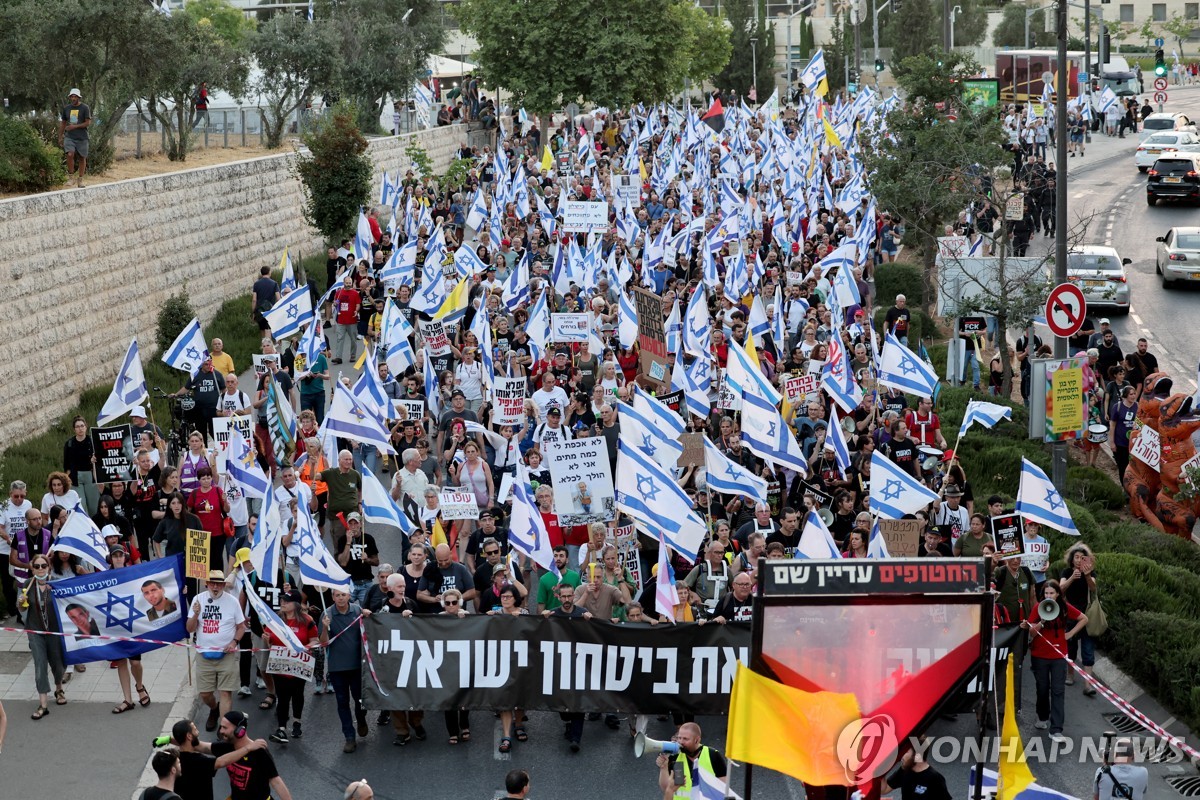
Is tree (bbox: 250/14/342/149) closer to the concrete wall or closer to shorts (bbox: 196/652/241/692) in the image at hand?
the concrete wall

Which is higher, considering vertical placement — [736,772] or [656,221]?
[656,221]

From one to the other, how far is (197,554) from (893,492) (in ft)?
20.3

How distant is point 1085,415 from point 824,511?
6.72 meters

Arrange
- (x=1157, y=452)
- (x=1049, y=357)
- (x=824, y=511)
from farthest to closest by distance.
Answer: (x=1049, y=357)
(x=1157, y=452)
(x=824, y=511)

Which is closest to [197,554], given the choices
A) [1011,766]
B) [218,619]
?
[218,619]

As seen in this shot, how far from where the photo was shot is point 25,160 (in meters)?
23.4

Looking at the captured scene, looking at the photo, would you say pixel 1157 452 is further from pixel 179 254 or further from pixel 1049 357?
pixel 179 254

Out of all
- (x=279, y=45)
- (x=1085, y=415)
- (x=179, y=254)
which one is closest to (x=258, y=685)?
(x=1085, y=415)

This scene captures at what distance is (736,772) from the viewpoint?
12.5 m

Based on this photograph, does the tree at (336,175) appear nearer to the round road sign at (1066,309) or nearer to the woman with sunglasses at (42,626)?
the round road sign at (1066,309)

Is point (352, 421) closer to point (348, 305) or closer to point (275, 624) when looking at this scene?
point (275, 624)

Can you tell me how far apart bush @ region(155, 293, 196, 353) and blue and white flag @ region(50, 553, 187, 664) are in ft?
41.6

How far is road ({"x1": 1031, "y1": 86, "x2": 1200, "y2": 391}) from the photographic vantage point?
28.6m

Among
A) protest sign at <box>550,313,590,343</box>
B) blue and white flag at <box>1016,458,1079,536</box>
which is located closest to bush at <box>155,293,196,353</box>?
protest sign at <box>550,313,590,343</box>
